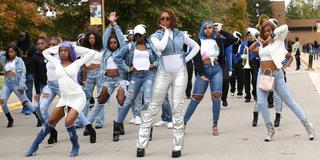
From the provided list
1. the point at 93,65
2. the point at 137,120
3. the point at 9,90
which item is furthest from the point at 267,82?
the point at 9,90

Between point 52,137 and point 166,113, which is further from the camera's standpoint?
point 166,113

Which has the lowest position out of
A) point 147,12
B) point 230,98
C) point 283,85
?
point 230,98

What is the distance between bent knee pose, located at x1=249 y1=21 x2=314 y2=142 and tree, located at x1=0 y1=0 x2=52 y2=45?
59.4ft

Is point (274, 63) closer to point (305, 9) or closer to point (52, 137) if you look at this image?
point (52, 137)

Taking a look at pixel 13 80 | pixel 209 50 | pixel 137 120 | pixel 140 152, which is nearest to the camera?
pixel 140 152

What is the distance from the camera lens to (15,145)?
8.93 m

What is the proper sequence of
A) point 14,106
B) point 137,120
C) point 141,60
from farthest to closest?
point 14,106
point 137,120
point 141,60

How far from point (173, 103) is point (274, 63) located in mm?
1992

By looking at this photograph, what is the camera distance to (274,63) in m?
8.47

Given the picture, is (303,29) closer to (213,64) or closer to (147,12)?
(147,12)

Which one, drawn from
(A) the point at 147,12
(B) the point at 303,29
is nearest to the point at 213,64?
(A) the point at 147,12

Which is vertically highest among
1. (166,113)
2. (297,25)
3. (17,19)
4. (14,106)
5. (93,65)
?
(297,25)

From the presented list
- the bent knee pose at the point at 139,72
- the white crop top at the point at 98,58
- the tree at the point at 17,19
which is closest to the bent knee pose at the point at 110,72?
the white crop top at the point at 98,58

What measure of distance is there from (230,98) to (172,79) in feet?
27.2
